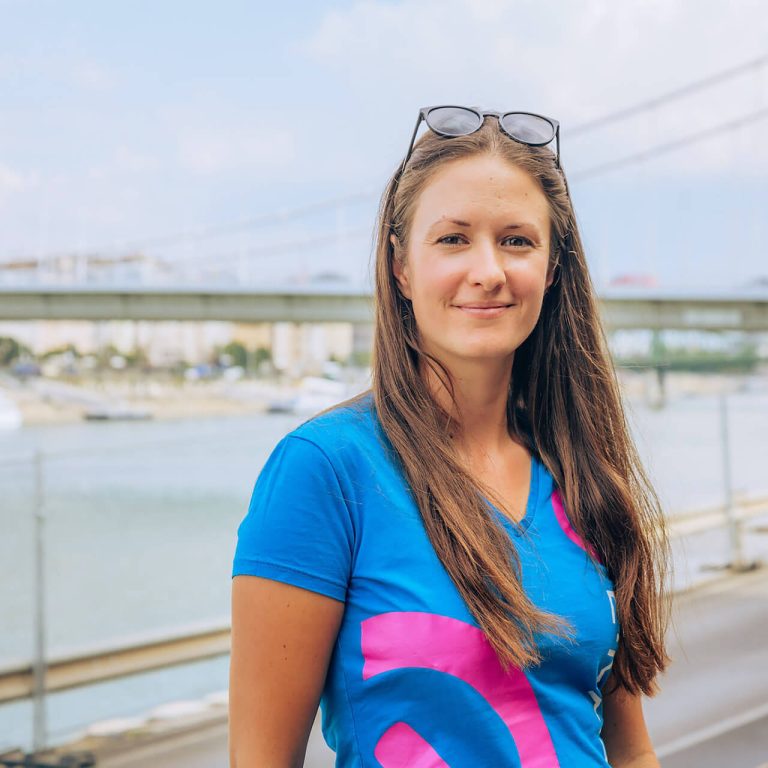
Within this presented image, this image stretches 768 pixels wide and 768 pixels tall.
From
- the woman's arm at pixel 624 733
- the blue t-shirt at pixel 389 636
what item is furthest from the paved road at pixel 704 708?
the blue t-shirt at pixel 389 636

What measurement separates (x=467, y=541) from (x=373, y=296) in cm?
31

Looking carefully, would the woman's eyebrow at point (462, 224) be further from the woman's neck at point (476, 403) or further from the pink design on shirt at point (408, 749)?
the pink design on shirt at point (408, 749)

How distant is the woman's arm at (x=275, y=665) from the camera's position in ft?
2.51

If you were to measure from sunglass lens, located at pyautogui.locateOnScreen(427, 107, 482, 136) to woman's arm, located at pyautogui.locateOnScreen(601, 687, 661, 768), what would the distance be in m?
0.62

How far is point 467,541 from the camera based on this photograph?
0.82m

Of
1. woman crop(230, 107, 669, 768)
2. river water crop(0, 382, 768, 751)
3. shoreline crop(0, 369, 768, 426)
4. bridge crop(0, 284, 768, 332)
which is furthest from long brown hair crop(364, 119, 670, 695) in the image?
shoreline crop(0, 369, 768, 426)

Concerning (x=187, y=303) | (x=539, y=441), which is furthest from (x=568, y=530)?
(x=187, y=303)

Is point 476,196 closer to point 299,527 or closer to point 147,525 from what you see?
point 299,527

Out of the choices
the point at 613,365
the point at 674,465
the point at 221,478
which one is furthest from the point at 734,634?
the point at 613,365

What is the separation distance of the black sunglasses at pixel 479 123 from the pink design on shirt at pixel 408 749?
0.56 m

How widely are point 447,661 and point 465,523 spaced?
12cm

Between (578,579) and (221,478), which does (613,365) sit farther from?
(221,478)

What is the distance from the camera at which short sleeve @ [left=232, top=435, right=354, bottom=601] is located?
0.75m

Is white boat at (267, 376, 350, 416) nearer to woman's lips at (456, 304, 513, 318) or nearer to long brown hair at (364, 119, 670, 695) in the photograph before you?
long brown hair at (364, 119, 670, 695)
